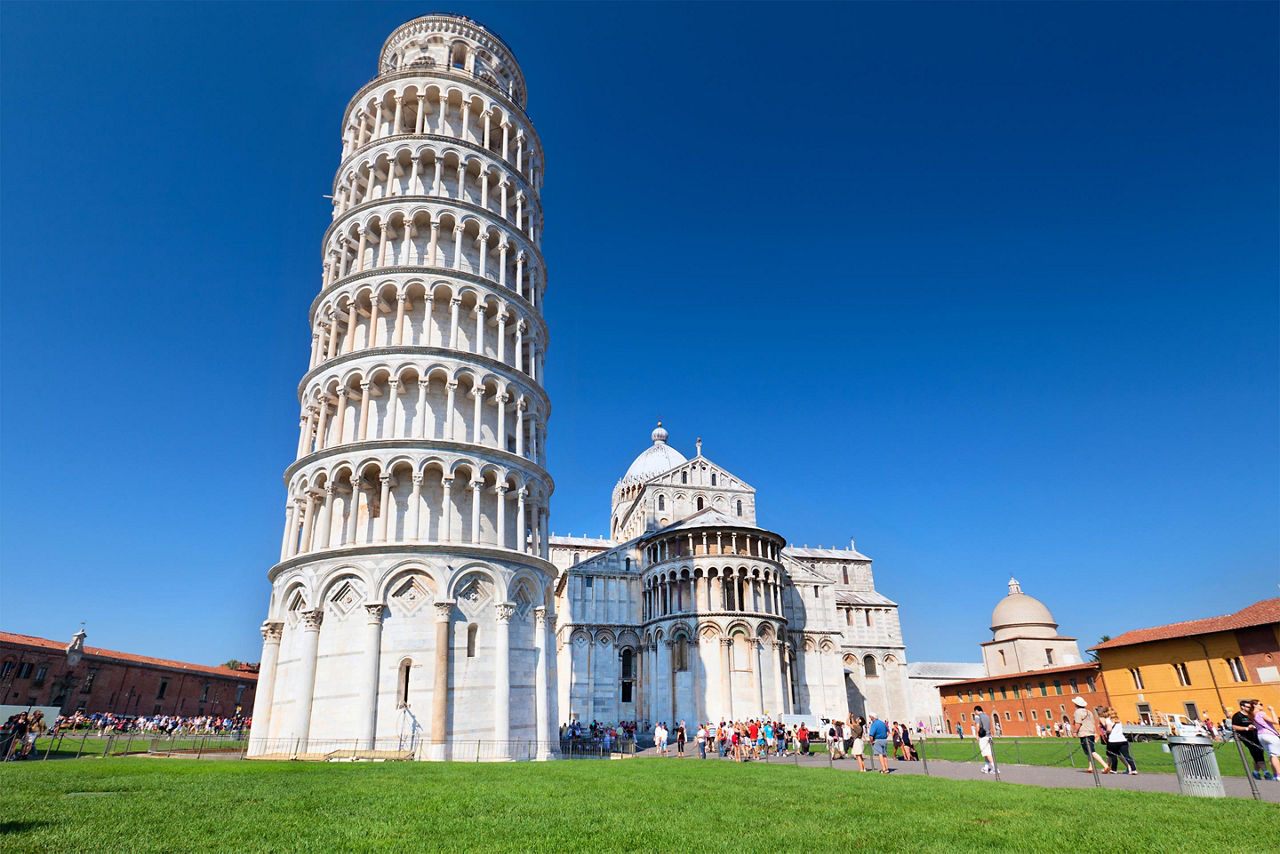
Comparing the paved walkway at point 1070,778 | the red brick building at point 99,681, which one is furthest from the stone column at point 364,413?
the red brick building at point 99,681

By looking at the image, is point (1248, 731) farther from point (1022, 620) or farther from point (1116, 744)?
point (1022, 620)

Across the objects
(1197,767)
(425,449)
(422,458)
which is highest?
(425,449)

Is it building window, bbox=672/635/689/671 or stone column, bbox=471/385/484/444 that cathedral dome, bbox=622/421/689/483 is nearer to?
building window, bbox=672/635/689/671

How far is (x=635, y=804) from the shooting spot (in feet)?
34.3

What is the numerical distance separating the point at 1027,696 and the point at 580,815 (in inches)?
2207

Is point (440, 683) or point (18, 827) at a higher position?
point (440, 683)

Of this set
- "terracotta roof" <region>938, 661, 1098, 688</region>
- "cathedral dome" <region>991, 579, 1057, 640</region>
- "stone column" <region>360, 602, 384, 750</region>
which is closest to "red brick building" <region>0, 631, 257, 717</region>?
"stone column" <region>360, 602, 384, 750</region>

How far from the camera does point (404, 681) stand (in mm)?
23266

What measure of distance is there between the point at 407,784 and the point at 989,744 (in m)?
13.9

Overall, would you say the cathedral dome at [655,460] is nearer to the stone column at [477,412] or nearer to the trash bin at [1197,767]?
the stone column at [477,412]

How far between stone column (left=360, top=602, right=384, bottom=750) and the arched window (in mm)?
731

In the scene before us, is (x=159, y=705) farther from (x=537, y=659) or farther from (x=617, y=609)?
(x=537, y=659)

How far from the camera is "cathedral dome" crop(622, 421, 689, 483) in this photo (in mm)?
67312

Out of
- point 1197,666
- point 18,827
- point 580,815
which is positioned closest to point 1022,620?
point 1197,666
